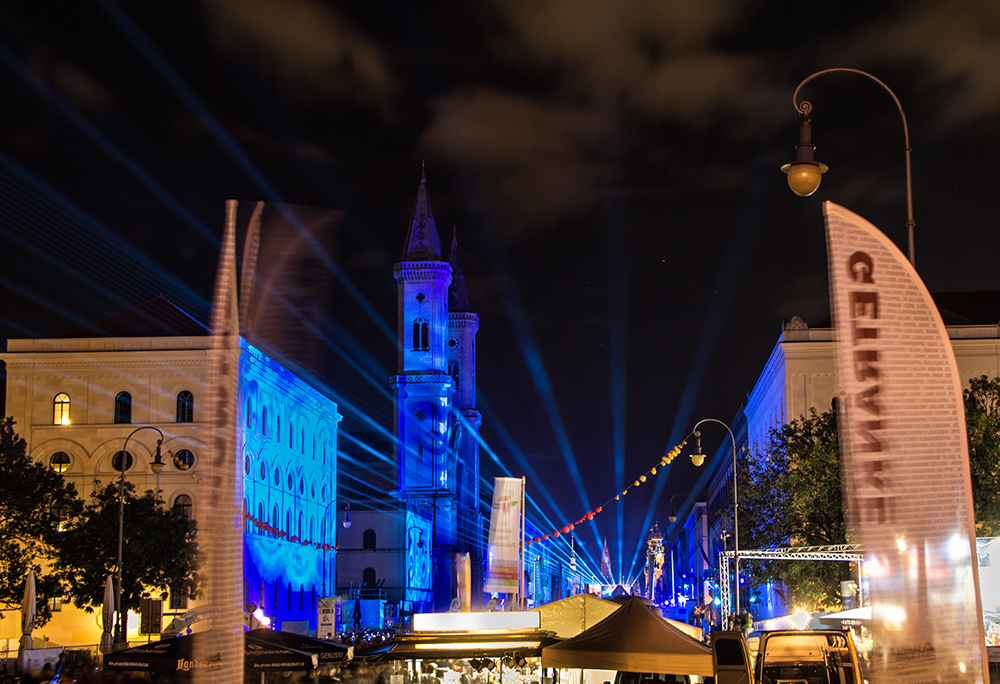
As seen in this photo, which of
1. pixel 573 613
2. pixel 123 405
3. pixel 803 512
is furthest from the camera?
pixel 123 405

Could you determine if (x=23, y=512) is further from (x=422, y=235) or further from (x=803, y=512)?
(x=422, y=235)

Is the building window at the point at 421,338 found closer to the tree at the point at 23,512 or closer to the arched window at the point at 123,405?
the arched window at the point at 123,405

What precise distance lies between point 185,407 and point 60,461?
775 centimetres

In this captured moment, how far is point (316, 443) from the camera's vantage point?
86812 millimetres

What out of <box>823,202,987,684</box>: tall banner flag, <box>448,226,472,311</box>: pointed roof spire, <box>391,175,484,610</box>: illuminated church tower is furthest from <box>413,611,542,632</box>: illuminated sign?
<box>448,226,472,311</box>: pointed roof spire

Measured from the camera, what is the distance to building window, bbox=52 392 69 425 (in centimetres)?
6575

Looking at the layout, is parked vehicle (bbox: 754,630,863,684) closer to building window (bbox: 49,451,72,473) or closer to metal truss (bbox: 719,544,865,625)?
metal truss (bbox: 719,544,865,625)

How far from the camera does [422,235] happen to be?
4218 inches

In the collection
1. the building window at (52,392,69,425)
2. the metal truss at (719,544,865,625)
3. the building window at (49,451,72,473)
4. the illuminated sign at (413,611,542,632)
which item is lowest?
the illuminated sign at (413,611,542,632)

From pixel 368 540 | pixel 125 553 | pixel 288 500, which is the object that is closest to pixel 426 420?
pixel 368 540

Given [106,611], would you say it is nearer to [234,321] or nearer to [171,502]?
[171,502]

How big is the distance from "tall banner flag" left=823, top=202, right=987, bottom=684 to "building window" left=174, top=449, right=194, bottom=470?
6133cm

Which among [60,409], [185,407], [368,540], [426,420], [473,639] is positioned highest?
[426,420]

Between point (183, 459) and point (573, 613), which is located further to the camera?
point (183, 459)
